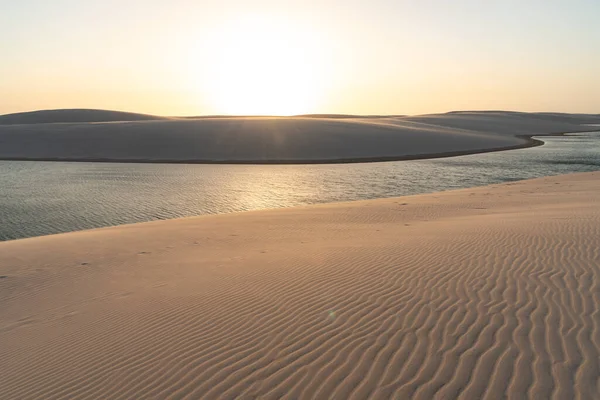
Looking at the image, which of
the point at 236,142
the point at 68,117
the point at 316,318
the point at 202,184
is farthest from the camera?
the point at 68,117

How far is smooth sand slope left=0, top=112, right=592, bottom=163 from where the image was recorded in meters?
49.2

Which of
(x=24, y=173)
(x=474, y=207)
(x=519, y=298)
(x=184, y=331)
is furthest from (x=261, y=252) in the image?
(x=24, y=173)

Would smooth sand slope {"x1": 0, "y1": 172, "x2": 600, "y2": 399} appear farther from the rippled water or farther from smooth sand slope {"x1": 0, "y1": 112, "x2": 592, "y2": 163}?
smooth sand slope {"x1": 0, "y1": 112, "x2": 592, "y2": 163}

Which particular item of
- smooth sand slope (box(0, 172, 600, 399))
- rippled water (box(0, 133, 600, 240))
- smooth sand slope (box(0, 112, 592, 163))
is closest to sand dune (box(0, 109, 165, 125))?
smooth sand slope (box(0, 112, 592, 163))

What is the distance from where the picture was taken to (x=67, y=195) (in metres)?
25.6

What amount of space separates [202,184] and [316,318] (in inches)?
1040

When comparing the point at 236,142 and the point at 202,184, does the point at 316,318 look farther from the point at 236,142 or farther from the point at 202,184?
the point at 236,142

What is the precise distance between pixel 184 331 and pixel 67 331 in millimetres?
1699

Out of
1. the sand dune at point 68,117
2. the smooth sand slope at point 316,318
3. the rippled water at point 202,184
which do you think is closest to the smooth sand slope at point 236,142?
the rippled water at point 202,184

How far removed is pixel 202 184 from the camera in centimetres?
3127

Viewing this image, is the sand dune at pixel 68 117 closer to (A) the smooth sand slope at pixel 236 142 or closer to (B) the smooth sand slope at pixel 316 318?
(A) the smooth sand slope at pixel 236 142

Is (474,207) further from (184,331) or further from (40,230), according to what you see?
(40,230)

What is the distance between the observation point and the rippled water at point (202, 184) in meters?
20.9

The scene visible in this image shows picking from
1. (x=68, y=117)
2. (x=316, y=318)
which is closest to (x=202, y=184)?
(x=316, y=318)
